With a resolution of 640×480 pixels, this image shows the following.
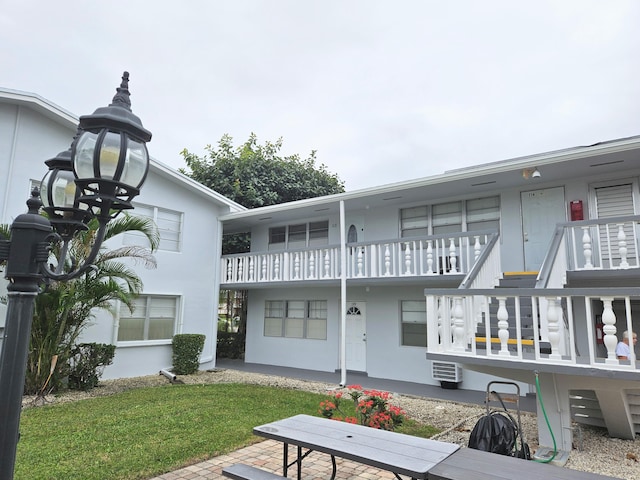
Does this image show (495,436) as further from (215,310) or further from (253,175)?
(253,175)

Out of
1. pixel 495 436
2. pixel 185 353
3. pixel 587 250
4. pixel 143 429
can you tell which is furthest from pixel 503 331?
pixel 185 353

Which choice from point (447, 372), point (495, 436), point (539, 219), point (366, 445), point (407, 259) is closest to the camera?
point (366, 445)

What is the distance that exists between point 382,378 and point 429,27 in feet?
32.1

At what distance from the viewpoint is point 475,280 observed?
23.9 feet

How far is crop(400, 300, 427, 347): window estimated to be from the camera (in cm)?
1104

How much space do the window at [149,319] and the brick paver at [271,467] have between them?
7137 mm

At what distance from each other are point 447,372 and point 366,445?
7388 mm

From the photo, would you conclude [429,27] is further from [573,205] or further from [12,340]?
→ [12,340]

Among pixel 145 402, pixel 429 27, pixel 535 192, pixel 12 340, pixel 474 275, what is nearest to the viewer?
pixel 12 340

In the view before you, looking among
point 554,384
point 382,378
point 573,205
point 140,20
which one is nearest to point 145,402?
point 382,378

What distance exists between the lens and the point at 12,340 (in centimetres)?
203

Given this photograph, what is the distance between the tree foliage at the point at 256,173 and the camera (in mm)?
19344

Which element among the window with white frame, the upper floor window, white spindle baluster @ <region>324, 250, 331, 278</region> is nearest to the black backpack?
the window with white frame

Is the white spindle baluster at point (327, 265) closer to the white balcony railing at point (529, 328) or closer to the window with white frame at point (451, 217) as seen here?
the window with white frame at point (451, 217)
